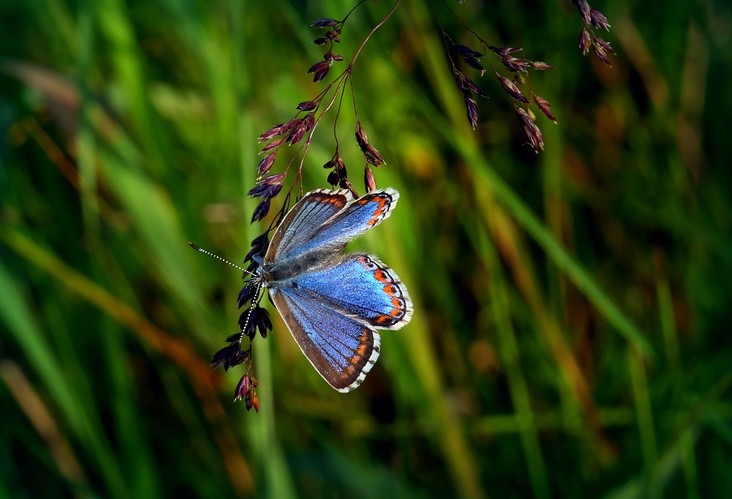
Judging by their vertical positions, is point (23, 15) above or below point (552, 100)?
above

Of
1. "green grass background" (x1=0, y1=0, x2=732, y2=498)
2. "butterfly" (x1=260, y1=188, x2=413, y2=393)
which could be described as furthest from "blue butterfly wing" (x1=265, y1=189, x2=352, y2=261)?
"green grass background" (x1=0, y1=0, x2=732, y2=498)

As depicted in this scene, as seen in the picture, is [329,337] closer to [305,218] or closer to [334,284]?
[334,284]

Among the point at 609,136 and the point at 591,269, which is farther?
the point at 609,136

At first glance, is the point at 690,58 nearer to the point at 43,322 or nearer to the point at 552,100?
the point at 552,100

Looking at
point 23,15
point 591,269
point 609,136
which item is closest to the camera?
point 591,269

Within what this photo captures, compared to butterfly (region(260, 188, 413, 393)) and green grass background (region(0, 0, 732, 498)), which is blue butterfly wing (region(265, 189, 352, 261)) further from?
green grass background (region(0, 0, 732, 498))

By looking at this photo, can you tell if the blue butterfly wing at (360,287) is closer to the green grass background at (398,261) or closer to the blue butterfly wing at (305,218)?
the blue butterfly wing at (305,218)

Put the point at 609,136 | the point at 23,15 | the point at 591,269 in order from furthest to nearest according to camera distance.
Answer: the point at 23,15, the point at 609,136, the point at 591,269

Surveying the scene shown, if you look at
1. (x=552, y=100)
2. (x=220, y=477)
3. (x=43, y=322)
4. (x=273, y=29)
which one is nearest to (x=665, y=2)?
(x=552, y=100)
